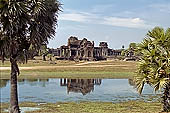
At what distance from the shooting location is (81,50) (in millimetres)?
115000

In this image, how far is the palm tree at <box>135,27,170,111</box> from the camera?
44.3ft

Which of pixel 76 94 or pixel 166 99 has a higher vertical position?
pixel 166 99

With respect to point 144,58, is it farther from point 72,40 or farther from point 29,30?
point 72,40

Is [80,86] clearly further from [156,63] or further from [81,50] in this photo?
[81,50]

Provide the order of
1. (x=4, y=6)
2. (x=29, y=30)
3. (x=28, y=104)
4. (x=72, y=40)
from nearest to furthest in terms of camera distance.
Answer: (x=4, y=6)
(x=29, y=30)
(x=28, y=104)
(x=72, y=40)

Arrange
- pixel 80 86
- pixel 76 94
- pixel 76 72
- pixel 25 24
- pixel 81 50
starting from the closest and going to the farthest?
pixel 25 24, pixel 76 94, pixel 80 86, pixel 76 72, pixel 81 50

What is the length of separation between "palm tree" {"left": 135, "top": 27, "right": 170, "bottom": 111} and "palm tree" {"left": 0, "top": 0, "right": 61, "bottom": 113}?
13.9 feet

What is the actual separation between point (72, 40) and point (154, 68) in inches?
4568

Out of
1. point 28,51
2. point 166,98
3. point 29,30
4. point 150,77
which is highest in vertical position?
point 29,30

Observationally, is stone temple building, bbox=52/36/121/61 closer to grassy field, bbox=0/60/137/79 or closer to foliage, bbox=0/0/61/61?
grassy field, bbox=0/60/137/79

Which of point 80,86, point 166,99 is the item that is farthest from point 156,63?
point 80,86

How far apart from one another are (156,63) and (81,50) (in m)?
101

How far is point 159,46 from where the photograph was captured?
14.4 meters

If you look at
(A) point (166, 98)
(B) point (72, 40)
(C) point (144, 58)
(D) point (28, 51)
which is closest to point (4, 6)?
(D) point (28, 51)
